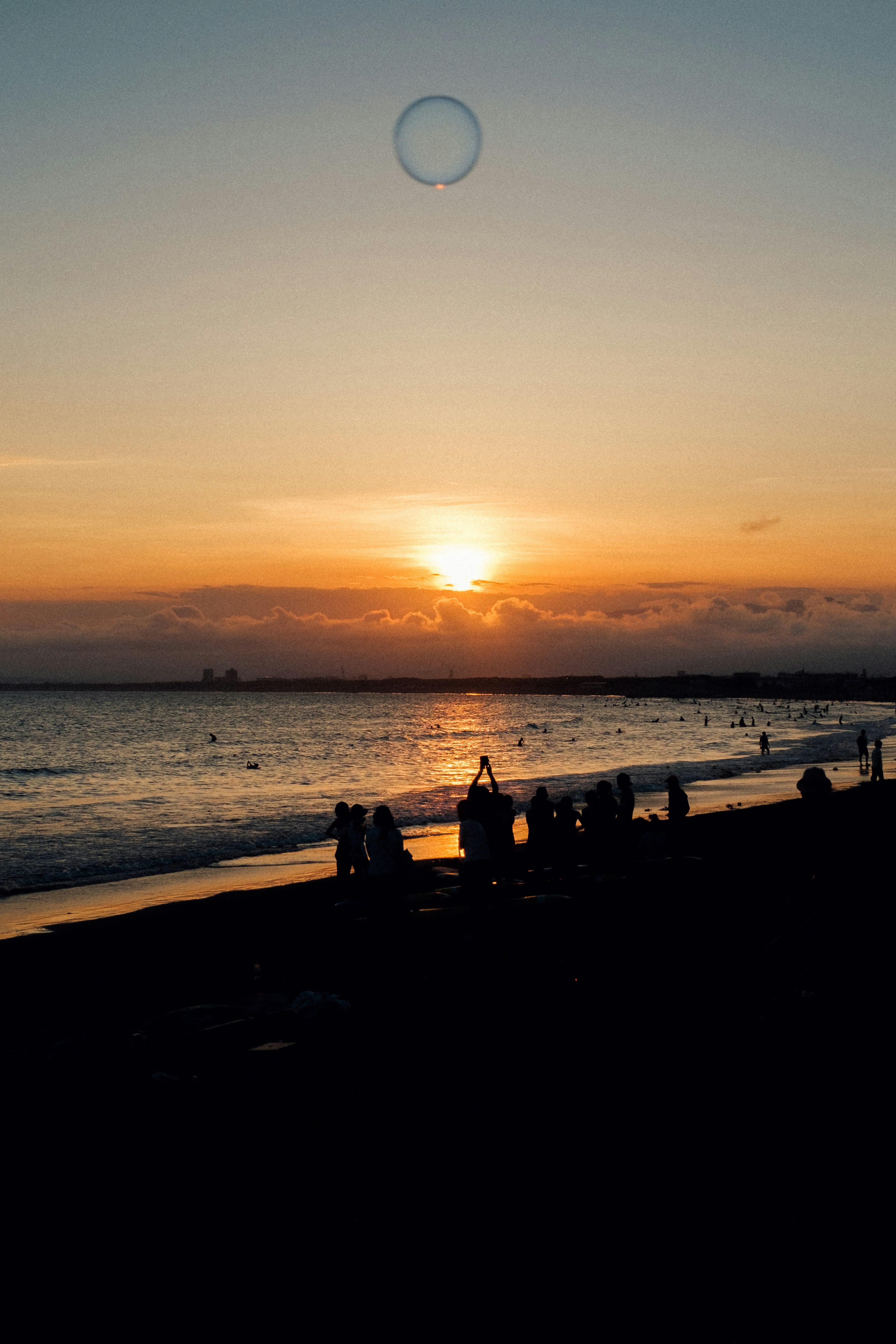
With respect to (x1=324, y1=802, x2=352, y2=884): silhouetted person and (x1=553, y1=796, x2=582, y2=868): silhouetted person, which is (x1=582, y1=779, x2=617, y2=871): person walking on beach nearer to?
(x1=553, y1=796, x2=582, y2=868): silhouetted person

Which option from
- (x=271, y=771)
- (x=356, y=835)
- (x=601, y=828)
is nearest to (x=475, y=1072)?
(x=356, y=835)

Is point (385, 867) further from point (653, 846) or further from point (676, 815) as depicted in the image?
point (676, 815)

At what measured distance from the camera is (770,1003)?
962 cm

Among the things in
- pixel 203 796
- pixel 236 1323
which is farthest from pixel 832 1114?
pixel 203 796

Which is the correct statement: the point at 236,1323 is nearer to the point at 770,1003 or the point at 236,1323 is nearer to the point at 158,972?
the point at 770,1003

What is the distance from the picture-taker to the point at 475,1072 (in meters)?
8.37

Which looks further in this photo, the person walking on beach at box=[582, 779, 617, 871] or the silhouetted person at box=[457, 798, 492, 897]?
the person walking on beach at box=[582, 779, 617, 871]

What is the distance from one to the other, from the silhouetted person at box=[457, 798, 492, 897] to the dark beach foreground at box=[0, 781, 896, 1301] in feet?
2.44

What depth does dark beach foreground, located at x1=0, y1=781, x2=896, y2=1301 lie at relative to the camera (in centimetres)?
609

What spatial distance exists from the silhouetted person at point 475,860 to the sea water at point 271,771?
608 inches

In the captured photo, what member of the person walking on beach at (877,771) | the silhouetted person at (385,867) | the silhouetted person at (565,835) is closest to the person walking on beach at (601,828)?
the silhouetted person at (565,835)

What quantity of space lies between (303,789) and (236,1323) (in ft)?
167

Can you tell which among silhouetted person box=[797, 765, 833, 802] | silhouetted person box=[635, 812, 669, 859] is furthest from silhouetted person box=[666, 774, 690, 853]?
silhouetted person box=[797, 765, 833, 802]

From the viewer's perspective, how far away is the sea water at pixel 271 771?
32.8 metres
